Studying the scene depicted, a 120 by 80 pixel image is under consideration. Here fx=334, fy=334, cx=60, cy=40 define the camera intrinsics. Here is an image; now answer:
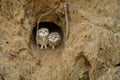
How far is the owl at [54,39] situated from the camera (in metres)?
7.24

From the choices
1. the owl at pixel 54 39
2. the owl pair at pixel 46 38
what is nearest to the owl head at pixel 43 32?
the owl pair at pixel 46 38

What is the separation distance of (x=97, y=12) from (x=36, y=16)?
1.49m

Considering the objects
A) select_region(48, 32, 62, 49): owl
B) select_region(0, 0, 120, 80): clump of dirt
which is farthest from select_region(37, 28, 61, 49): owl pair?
select_region(0, 0, 120, 80): clump of dirt

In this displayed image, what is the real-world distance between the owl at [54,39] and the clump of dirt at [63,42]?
104 mm

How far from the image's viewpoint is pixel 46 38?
744 centimetres

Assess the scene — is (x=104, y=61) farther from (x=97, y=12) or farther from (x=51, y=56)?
(x=51, y=56)

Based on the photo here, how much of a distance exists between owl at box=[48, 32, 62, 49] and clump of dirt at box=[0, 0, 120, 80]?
0.34 ft

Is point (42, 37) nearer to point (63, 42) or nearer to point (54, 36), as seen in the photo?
point (54, 36)

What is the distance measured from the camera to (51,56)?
7.05m

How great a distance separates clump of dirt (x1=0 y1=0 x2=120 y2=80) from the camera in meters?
5.95

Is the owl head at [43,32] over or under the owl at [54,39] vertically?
over

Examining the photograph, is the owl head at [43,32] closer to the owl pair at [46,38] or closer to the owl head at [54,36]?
the owl pair at [46,38]

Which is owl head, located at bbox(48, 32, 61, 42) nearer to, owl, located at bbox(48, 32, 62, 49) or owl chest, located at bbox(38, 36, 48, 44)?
owl, located at bbox(48, 32, 62, 49)

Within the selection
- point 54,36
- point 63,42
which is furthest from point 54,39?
point 63,42
